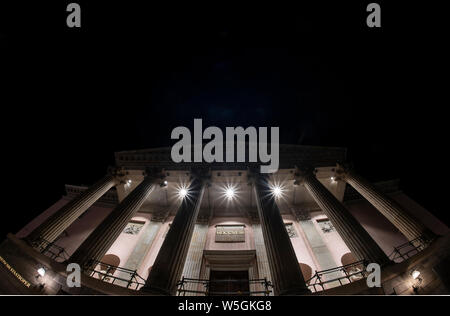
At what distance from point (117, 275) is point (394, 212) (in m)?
17.7

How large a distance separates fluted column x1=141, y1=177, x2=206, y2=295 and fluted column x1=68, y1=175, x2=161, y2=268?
318cm

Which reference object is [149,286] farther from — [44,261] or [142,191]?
[142,191]

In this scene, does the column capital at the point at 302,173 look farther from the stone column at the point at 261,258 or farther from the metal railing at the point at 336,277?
the metal railing at the point at 336,277

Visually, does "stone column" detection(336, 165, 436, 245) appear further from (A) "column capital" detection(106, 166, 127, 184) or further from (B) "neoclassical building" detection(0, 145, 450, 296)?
(A) "column capital" detection(106, 166, 127, 184)

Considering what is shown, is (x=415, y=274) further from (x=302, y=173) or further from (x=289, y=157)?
(x=289, y=157)

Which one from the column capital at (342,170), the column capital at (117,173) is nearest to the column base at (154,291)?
the column capital at (117,173)

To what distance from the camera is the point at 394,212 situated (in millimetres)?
10695

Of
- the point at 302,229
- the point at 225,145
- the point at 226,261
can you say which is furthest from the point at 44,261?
the point at 302,229

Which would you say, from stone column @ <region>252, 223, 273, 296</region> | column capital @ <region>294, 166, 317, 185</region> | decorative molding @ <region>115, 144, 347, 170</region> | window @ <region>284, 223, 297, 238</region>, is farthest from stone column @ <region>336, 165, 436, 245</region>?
stone column @ <region>252, 223, 273, 296</region>

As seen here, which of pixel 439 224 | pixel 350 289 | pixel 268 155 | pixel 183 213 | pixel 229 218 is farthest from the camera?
pixel 229 218

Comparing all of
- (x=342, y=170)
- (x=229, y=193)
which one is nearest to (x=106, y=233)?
(x=229, y=193)

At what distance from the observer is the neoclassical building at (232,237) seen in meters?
7.88
